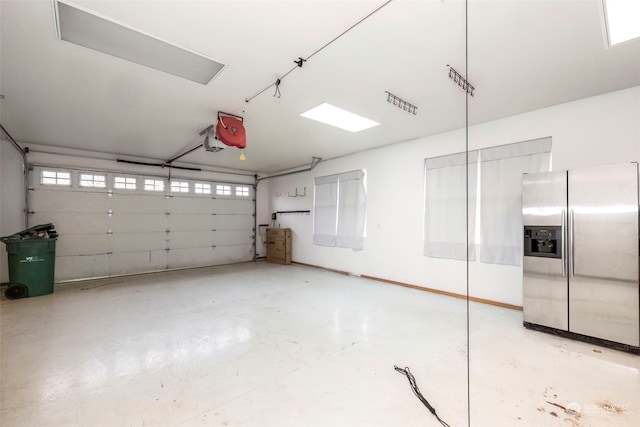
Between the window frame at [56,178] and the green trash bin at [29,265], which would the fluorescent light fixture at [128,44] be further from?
the window frame at [56,178]

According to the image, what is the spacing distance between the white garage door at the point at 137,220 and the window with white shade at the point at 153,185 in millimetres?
21

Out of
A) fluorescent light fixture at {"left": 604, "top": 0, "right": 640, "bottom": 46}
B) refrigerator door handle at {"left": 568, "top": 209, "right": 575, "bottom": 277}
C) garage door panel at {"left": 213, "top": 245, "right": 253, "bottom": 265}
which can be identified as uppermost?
fluorescent light fixture at {"left": 604, "top": 0, "right": 640, "bottom": 46}

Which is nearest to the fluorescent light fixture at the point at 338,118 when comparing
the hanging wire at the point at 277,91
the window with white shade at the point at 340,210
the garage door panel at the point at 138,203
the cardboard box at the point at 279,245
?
the hanging wire at the point at 277,91

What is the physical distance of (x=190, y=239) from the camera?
6.99 m

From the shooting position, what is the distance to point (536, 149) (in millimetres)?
3570

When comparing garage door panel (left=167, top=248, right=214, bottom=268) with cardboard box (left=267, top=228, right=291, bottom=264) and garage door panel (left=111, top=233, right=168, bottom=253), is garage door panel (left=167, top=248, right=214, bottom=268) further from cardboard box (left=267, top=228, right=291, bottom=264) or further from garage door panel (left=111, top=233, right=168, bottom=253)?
cardboard box (left=267, top=228, right=291, bottom=264)

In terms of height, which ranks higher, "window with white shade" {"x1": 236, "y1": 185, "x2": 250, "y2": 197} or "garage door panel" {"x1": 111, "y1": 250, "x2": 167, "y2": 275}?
"window with white shade" {"x1": 236, "y1": 185, "x2": 250, "y2": 197}

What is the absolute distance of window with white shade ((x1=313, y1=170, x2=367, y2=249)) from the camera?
579 centimetres

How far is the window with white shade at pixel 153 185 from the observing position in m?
6.35

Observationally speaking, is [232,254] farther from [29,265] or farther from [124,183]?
[29,265]

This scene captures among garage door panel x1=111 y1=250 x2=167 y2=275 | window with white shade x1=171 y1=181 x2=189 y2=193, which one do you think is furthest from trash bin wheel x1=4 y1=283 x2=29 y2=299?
window with white shade x1=171 y1=181 x2=189 y2=193

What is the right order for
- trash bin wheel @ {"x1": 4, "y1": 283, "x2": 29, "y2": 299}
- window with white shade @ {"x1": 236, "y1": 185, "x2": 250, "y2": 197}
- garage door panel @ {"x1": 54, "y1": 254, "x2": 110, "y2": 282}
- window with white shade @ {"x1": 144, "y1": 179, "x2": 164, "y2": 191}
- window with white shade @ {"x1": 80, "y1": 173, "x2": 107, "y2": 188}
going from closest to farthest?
trash bin wheel @ {"x1": 4, "y1": 283, "x2": 29, "y2": 299} → garage door panel @ {"x1": 54, "y1": 254, "x2": 110, "y2": 282} → window with white shade @ {"x1": 80, "y1": 173, "x2": 107, "y2": 188} → window with white shade @ {"x1": 144, "y1": 179, "x2": 164, "y2": 191} → window with white shade @ {"x1": 236, "y1": 185, "x2": 250, "y2": 197}

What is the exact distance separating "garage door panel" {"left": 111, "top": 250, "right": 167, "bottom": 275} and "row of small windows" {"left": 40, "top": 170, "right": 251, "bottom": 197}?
5.04 feet

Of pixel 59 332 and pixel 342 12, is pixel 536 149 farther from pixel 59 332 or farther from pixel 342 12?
pixel 59 332
